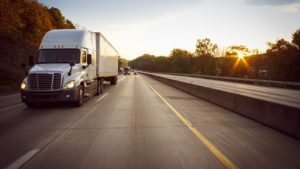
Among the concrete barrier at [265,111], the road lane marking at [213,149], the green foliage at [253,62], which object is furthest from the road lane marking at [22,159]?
the green foliage at [253,62]

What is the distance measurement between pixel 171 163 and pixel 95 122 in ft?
15.8

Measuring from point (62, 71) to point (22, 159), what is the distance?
25.2 ft

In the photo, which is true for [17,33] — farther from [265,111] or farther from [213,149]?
[213,149]

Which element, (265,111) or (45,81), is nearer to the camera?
(265,111)

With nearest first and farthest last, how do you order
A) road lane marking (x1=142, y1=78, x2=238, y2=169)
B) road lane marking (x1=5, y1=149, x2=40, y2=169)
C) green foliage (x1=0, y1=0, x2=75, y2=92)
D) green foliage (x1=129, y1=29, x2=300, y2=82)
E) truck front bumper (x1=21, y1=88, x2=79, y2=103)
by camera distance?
road lane marking (x1=5, y1=149, x2=40, y2=169), road lane marking (x1=142, y1=78, x2=238, y2=169), truck front bumper (x1=21, y1=88, x2=79, y2=103), green foliage (x1=0, y1=0, x2=75, y2=92), green foliage (x1=129, y1=29, x2=300, y2=82)

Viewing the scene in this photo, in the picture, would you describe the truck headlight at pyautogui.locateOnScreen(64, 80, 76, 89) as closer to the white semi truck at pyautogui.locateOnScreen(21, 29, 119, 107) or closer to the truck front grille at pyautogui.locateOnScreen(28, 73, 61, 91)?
the white semi truck at pyautogui.locateOnScreen(21, 29, 119, 107)

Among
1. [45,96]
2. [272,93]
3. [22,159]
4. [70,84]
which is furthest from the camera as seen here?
[272,93]

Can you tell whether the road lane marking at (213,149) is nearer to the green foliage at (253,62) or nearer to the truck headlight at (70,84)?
the truck headlight at (70,84)

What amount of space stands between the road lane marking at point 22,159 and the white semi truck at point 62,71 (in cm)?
685

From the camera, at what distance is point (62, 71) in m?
12.8

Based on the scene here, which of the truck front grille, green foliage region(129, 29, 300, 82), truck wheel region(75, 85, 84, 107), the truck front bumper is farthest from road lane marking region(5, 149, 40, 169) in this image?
green foliage region(129, 29, 300, 82)

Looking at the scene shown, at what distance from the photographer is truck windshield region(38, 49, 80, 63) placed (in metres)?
14.4

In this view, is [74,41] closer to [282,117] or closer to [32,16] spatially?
[282,117]

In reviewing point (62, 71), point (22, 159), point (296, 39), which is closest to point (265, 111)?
point (22, 159)
